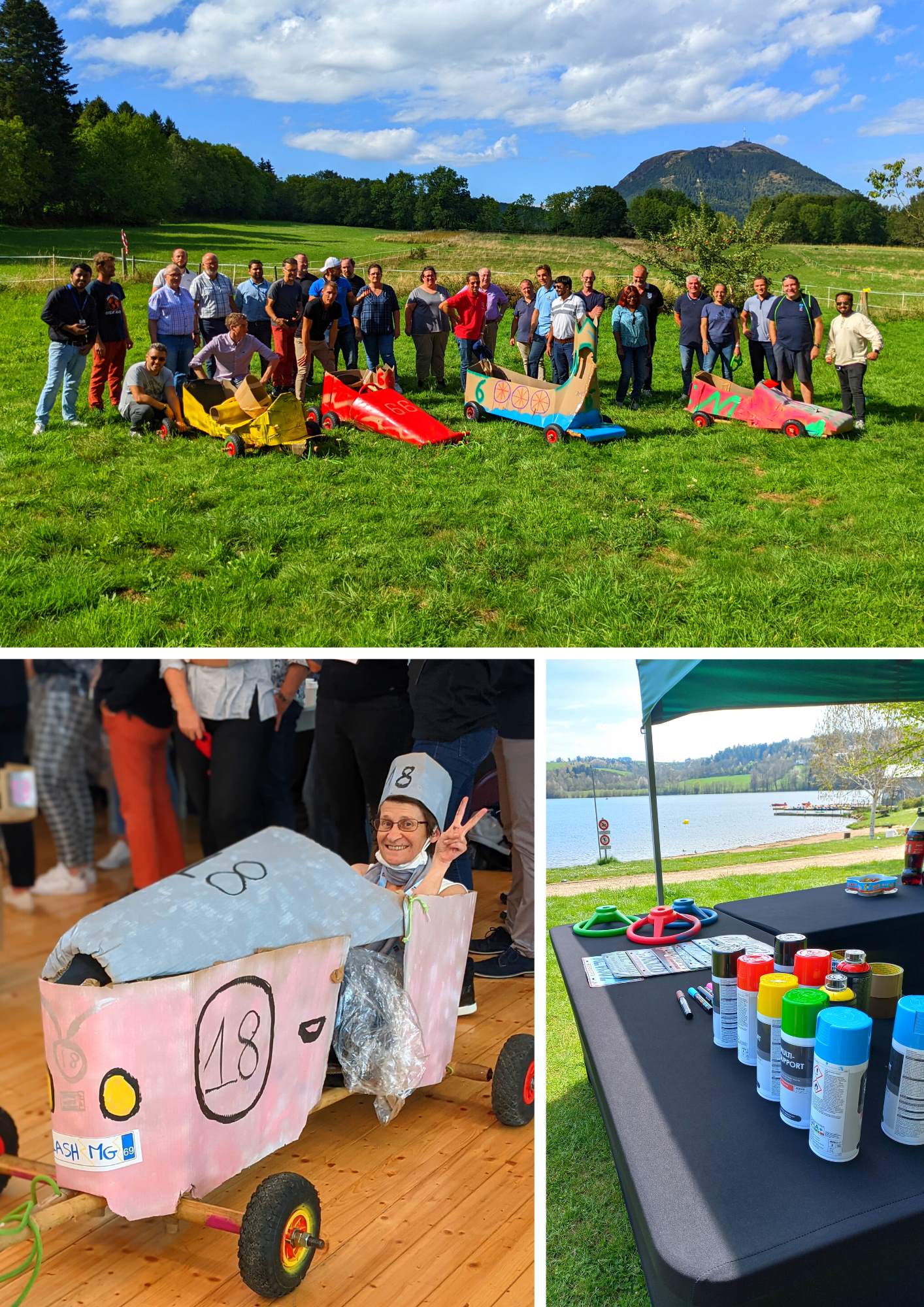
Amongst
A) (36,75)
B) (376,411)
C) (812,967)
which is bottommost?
(812,967)

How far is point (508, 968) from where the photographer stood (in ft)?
13.9

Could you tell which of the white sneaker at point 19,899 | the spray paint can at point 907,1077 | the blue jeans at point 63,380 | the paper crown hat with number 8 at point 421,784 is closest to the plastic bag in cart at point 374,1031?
the paper crown hat with number 8 at point 421,784

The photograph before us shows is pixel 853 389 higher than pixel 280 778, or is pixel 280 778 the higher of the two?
pixel 853 389

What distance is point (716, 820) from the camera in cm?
418

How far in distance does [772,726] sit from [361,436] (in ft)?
20.2

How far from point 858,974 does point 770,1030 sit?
35cm

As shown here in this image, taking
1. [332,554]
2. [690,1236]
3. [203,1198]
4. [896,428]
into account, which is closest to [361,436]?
[332,554]

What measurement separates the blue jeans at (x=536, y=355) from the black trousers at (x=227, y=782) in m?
7.85

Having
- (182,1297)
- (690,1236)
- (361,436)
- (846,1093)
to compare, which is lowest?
(182,1297)

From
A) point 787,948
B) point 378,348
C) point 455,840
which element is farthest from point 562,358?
point 787,948

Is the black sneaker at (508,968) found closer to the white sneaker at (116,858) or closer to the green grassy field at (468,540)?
the white sneaker at (116,858)

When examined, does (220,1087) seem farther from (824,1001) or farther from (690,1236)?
(824,1001)

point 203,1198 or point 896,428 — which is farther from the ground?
point 896,428

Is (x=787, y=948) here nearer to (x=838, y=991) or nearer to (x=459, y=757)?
(x=838, y=991)
